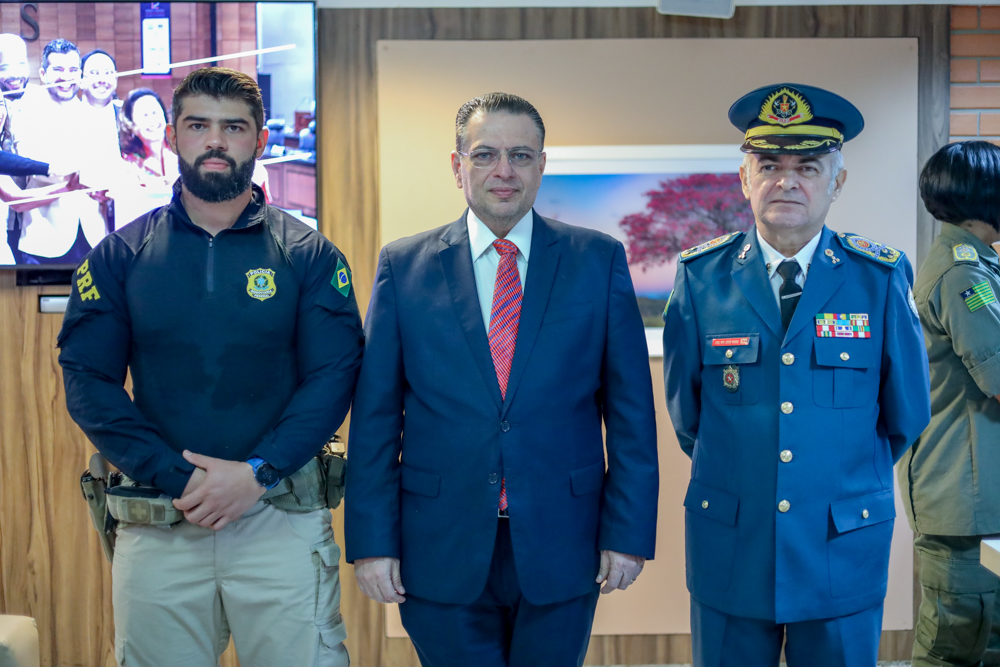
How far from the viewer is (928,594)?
2553 millimetres

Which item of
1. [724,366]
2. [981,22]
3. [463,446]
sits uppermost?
[981,22]

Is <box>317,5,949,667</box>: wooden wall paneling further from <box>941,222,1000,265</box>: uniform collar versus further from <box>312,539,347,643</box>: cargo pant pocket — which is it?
<box>312,539,347,643</box>: cargo pant pocket

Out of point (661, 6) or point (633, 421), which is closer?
point (633, 421)

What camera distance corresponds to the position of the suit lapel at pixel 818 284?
72.7 inches

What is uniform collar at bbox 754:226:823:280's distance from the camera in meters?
1.92

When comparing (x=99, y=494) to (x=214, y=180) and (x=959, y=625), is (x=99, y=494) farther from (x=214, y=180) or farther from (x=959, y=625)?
(x=959, y=625)

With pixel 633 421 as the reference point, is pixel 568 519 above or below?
below

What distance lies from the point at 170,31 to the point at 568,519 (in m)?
2.37

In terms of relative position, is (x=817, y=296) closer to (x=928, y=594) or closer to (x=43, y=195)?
(x=928, y=594)

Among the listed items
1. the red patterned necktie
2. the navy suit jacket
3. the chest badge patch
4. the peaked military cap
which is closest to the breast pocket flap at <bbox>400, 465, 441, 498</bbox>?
the navy suit jacket

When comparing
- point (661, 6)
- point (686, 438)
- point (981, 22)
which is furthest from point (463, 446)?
point (981, 22)

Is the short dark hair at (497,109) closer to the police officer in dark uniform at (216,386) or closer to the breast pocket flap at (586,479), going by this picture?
the police officer in dark uniform at (216,386)

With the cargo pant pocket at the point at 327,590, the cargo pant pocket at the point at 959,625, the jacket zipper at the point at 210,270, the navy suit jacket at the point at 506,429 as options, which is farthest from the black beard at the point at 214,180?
the cargo pant pocket at the point at 959,625

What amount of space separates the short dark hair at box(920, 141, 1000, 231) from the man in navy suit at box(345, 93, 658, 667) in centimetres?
131
